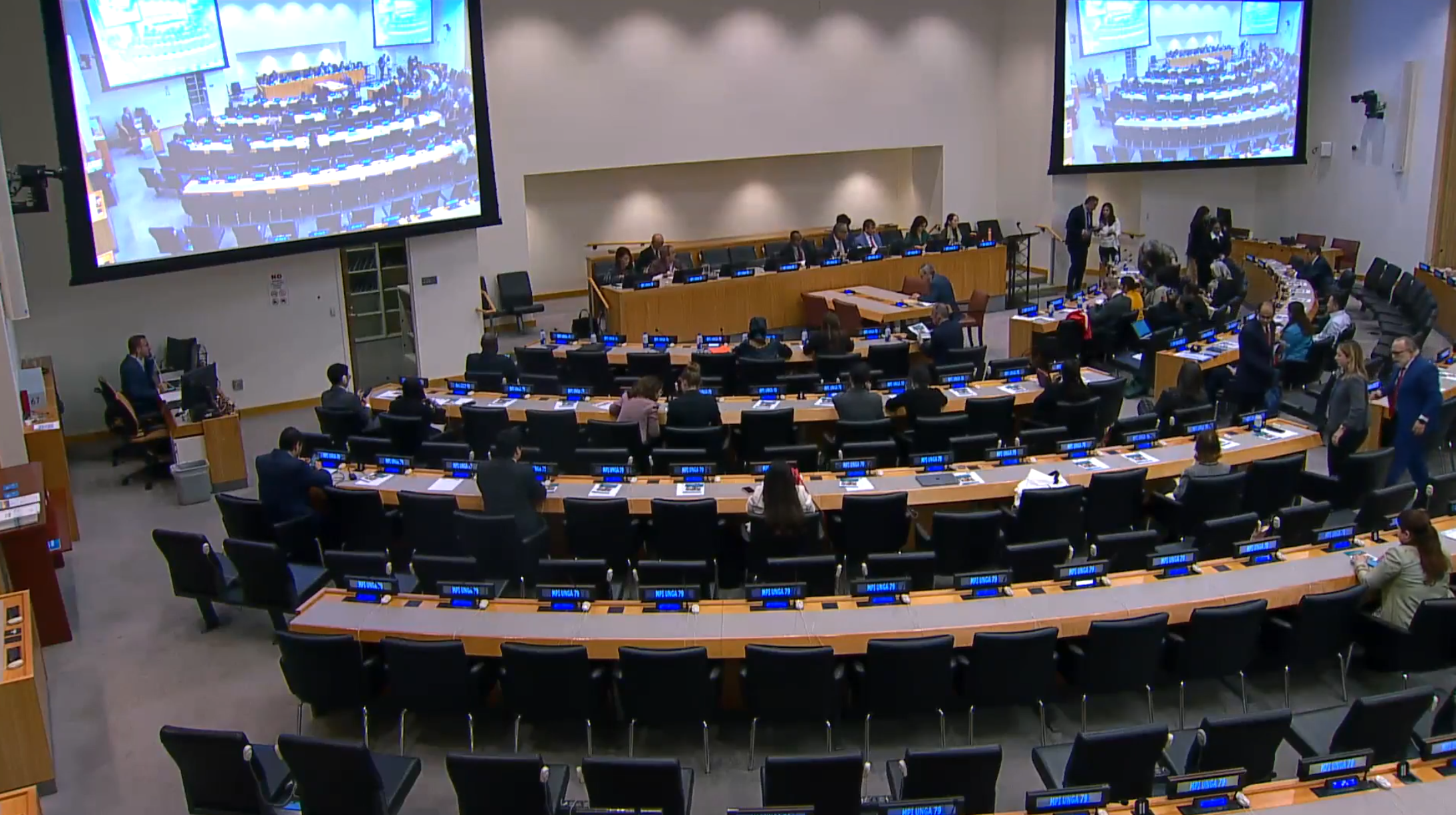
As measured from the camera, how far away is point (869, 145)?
18.6 metres

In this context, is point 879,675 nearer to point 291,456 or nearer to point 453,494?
point 453,494

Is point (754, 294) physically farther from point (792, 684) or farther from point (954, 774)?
point (954, 774)

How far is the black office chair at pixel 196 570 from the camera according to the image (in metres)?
7.53

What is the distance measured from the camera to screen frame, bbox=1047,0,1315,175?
16375 mm

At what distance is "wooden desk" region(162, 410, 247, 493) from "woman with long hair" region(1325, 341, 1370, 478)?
908cm

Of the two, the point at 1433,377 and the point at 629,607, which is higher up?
the point at 1433,377

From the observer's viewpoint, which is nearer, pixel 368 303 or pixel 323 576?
pixel 323 576

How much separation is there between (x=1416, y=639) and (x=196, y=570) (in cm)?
703

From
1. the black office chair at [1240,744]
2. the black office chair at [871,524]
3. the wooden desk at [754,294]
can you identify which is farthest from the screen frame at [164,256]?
the black office chair at [1240,744]

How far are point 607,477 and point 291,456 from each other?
2.15 meters

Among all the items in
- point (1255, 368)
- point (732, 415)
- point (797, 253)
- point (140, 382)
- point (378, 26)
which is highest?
point (378, 26)

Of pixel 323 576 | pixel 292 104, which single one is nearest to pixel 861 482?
pixel 323 576

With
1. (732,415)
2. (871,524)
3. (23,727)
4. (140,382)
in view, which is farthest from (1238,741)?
(140,382)

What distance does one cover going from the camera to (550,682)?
19.4 ft
